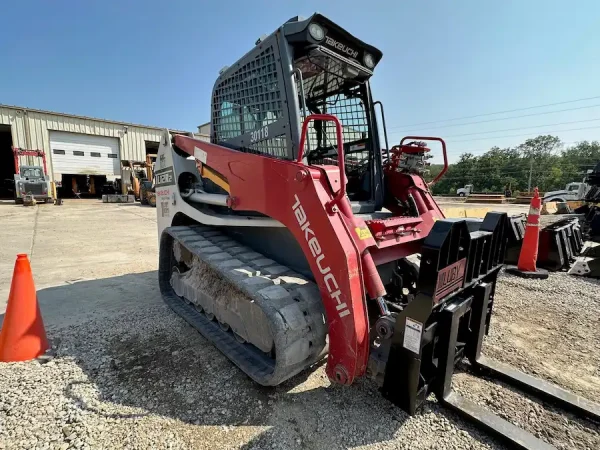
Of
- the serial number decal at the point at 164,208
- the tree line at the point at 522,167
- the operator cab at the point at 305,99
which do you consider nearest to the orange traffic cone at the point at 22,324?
the serial number decal at the point at 164,208

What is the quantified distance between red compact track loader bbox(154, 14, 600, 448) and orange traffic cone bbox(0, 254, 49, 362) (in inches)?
46.7

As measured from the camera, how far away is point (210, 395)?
2.30 metres

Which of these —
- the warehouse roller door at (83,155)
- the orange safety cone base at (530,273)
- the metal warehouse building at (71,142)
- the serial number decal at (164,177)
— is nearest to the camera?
the serial number decal at (164,177)

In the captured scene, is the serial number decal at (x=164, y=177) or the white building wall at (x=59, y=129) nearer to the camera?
the serial number decal at (x=164, y=177)

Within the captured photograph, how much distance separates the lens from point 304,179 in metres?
2.22

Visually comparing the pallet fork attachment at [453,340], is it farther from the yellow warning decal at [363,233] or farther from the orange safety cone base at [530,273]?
the orange safety cone base at [530,273]

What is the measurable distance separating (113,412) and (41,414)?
0.44 metres

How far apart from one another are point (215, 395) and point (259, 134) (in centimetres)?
221

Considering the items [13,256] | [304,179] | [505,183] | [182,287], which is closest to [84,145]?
[13,256]

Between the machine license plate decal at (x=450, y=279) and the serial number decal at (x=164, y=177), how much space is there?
124 inches

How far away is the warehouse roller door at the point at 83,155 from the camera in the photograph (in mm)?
24062

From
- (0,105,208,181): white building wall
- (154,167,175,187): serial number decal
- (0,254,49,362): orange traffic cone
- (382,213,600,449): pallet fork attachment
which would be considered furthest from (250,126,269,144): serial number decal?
(0,105,208,181): white building wall

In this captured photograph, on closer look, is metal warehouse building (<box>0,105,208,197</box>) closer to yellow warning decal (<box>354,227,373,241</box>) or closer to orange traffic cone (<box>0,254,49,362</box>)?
orange traffic cone (<box>0,254,49,362</box>)

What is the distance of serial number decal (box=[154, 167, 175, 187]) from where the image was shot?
12.8 ft
